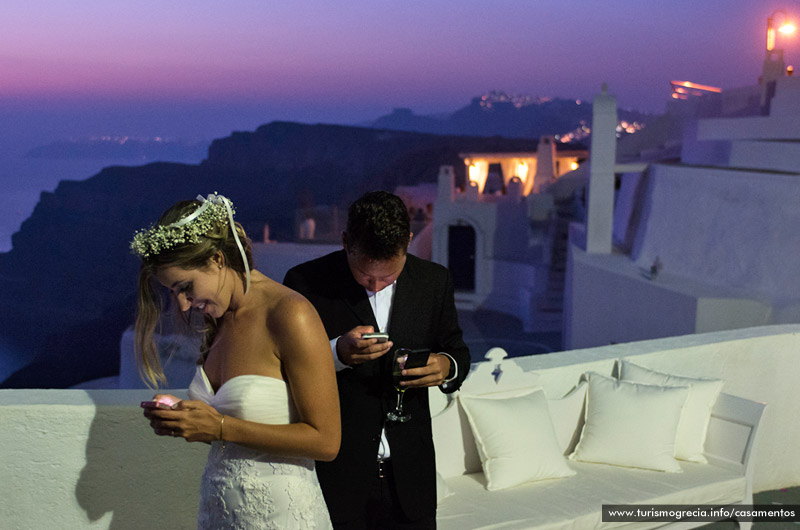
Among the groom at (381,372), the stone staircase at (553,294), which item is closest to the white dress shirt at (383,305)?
the groom at (381,372)

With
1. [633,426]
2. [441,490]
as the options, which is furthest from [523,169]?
[441,490]

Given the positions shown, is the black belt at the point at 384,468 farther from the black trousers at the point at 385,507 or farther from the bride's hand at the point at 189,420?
the bride's hand at the point at 189,420

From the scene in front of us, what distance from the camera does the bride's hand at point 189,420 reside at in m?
1.84

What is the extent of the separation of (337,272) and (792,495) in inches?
147

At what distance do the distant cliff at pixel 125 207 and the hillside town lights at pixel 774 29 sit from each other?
86.2 feet

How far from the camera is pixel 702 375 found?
455 centimetres

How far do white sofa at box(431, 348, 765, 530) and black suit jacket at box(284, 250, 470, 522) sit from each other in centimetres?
93

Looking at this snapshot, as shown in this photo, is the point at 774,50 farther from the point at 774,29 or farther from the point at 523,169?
the point at 523,169

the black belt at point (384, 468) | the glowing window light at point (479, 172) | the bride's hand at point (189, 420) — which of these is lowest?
the glowing window light at point (479, 172)

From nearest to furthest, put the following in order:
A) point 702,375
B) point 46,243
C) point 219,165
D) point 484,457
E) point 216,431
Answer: point 216,431 < point 484,457 < point 702,375 < point 46,243 < point 219,165

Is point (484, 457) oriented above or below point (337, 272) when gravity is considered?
below

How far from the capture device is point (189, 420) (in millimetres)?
1843

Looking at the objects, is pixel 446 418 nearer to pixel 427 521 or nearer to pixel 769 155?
pixel 427 521

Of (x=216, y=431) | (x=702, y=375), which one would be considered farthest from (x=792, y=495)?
(x=216, y=431)
